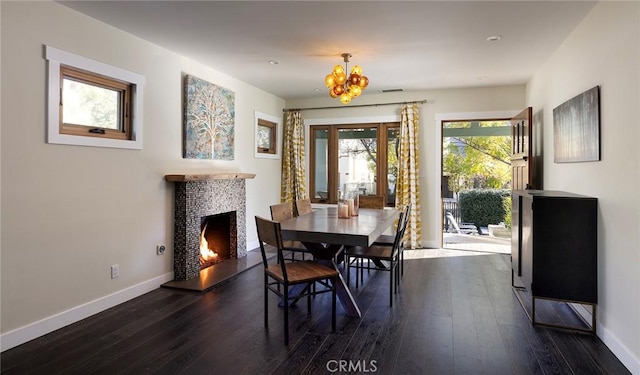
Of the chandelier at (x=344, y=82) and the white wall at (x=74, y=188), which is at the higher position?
the chandelier at (x=344, y=82)

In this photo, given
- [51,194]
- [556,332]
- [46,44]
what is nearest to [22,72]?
[46,44]

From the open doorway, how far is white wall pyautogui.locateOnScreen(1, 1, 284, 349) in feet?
16.7

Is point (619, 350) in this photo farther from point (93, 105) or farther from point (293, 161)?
point (293, 161)

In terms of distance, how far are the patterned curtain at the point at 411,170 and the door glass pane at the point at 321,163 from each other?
1423 mm

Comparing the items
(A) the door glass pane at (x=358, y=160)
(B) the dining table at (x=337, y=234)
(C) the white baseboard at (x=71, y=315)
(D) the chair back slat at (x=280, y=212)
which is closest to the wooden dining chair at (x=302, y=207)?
(D) the chair back slat at (x=280, y=212)

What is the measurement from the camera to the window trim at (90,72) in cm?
270

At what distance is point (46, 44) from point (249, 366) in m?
2.76

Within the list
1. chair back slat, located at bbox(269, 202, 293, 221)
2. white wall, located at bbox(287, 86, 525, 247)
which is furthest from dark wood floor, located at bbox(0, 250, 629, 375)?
white wall, located at bbox(287, 86, 525, 247)

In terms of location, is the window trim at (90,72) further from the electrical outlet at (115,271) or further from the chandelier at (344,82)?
the chandelier at (344,82)

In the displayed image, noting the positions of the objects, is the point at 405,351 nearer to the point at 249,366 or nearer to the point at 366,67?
the point at 249,366

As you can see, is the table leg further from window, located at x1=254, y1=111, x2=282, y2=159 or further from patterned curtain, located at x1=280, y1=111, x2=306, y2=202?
patterned curtain, located at x1=280, y1=111, x2=306, y2=202

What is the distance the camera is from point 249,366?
7.32ft

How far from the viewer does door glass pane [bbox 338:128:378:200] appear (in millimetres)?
6230

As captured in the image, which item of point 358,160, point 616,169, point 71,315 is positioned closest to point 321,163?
point 358,160
